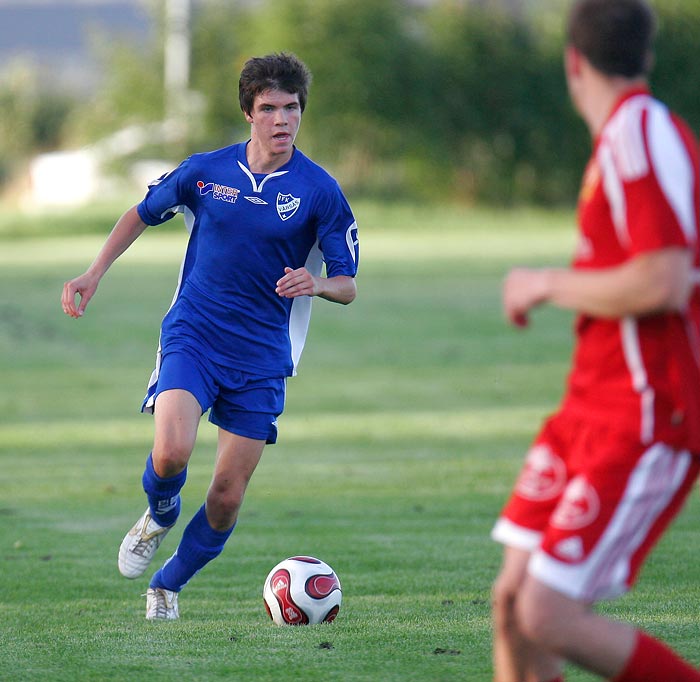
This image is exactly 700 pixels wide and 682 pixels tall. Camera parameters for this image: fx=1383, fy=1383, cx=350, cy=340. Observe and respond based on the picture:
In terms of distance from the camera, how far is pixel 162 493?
241 inches

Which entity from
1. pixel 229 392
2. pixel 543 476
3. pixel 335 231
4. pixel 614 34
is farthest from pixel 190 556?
pixel 614 34

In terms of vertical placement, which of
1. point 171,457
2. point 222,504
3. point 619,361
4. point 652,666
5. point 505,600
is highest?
point 619,361

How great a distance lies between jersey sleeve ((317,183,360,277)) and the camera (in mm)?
6180

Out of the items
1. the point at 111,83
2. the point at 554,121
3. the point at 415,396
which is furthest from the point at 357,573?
the point at 111,83

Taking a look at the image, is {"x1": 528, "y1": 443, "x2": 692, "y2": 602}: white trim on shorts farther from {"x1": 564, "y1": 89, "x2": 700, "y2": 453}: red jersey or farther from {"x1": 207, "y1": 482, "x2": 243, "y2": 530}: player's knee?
{"x1": 207, "y1": 482, "x2": 243, "y2": 530}: player's knee

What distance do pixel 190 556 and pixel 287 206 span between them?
162cm

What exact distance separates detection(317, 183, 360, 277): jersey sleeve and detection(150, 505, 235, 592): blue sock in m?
1.27

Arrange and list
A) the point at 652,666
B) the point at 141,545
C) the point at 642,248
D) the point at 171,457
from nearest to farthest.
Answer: the point at 642,248 < the point at 652,666 < the point at 171,457 < the point at 141,545

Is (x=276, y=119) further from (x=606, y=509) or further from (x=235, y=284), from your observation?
(x=606, y=509)

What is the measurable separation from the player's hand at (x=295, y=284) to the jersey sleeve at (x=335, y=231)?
409mm

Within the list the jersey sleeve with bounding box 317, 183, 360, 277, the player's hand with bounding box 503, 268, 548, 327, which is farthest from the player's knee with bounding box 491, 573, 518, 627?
the jersey sleeve with bounding box 317, 183, 360, 277

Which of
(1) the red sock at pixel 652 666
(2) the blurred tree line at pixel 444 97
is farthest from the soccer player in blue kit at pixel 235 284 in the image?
(2) the blurred tree line at pixel 444 97

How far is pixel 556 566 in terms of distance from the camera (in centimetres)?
353

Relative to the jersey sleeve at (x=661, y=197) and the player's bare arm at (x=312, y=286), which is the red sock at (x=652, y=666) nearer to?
the jersey sleeve at (x=661, y=197)
